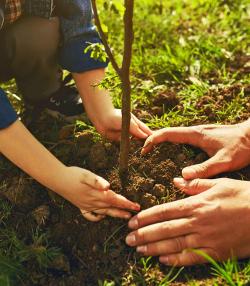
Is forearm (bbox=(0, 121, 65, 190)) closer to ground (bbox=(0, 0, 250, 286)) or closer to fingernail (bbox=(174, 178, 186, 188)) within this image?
ground (bbox=(0, 0, 250, 286))

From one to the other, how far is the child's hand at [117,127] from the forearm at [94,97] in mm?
20

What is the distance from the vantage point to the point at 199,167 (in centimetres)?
211

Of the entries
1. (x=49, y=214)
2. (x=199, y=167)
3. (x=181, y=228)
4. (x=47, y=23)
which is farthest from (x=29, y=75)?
(x=181, y=228)

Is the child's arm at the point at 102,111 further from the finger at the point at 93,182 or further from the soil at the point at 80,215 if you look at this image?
the finger at the point at 93,182

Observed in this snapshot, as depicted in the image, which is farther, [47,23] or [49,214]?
[47,23]

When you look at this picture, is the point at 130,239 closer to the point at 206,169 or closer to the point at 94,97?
the point at 206,169

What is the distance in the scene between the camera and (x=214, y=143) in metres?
2.19

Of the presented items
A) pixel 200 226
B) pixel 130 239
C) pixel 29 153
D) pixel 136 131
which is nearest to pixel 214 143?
pixel 136 131

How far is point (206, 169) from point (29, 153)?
2.39 ft

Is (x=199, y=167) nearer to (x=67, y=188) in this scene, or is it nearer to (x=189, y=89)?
(x=67, y=188)

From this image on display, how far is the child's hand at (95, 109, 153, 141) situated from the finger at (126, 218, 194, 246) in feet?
1.66

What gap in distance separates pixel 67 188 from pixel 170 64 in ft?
4.13

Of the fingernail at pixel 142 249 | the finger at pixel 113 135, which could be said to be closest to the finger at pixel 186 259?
the fingernail at pixel 142 249

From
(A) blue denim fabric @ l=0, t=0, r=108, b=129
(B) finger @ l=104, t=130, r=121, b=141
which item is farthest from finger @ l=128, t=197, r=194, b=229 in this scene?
(A) blue denim fabric @ l=0, t=0, r=108, b=129
